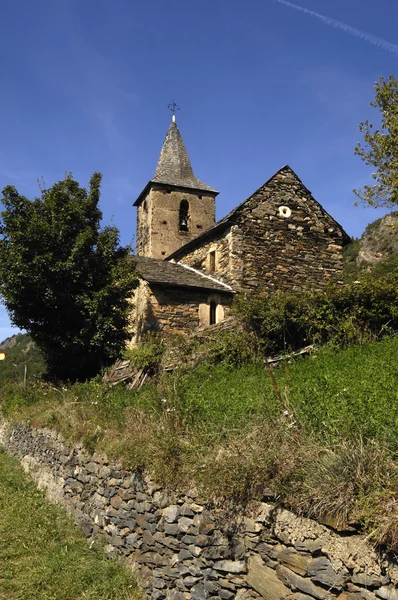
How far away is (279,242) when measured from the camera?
17312 mm

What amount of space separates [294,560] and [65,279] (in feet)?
37.9

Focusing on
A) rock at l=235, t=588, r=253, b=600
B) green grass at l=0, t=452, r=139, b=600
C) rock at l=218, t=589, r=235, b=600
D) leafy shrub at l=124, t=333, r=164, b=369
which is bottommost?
green grass at l=0, t=452, r=139, b=600

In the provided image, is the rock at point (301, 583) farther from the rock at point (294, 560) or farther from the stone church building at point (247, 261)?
the stone church building at point (247, 261)

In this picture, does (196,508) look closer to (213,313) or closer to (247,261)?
(213,313)

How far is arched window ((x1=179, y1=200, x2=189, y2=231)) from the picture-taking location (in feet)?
82.3

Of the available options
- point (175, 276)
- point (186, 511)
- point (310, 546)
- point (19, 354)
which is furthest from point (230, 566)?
point (19, 354)

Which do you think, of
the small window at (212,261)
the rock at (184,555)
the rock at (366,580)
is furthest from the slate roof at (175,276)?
the rock at (366,580)

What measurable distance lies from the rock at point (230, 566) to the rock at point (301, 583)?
474 millimetres

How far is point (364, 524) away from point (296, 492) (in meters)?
0.75

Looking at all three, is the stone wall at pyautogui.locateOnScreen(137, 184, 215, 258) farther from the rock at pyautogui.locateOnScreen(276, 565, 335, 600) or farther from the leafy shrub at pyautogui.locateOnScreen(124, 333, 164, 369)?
the rock at pyautogui.locateOnScreen(276, 565, 335, 600)

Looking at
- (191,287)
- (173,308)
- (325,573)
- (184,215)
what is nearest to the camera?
(325,573)

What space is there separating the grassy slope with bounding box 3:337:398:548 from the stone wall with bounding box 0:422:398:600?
0.65 ft

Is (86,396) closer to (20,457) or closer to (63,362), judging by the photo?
(20,457)

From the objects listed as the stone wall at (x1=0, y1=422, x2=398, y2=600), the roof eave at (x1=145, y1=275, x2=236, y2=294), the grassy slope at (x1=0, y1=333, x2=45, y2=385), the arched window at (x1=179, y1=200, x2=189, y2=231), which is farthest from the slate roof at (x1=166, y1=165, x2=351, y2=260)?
the grassy slope at (x1=0, y1=333, x2=45, y2=385)
